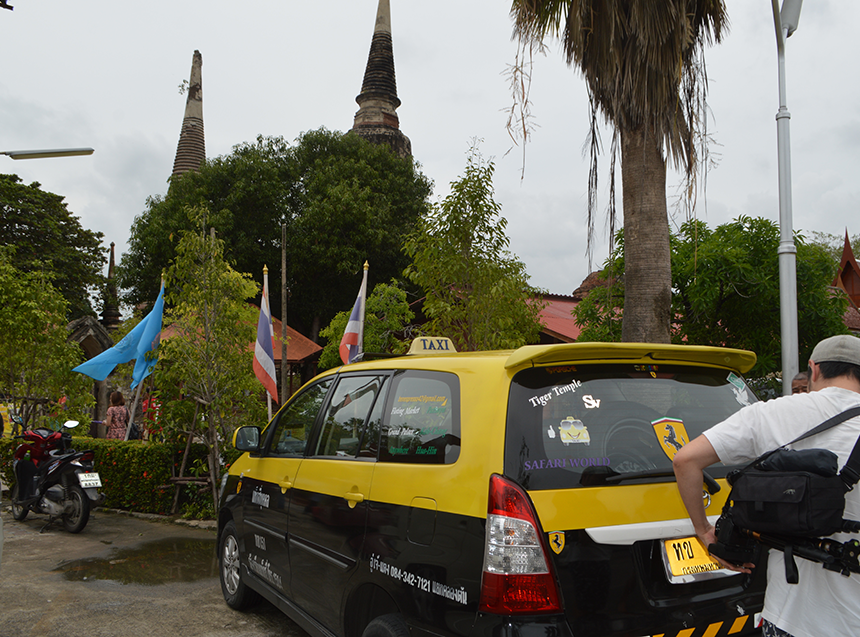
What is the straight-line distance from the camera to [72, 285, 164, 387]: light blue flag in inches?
381

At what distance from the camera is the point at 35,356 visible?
37.7 ft

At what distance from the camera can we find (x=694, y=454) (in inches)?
89.4

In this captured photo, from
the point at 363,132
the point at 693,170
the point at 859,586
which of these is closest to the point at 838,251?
the point at 363,132

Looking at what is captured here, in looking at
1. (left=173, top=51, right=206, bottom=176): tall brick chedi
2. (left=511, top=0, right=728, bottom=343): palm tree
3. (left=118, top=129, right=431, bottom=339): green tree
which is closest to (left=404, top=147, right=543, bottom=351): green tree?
(left=511, top=0, right=728, bottom=343): palm tree

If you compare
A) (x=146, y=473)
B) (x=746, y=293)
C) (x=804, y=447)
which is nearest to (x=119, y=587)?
(x=146, y=473)

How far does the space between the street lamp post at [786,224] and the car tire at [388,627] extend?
5382mm

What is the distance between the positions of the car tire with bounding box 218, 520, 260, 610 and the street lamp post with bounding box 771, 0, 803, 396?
5404 millimetres

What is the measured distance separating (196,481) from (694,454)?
797cm

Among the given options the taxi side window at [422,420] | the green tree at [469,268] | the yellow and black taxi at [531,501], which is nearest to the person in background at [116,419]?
the green tree at [469,268]

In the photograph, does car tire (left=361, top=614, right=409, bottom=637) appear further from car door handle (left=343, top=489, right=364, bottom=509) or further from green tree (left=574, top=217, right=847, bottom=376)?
green tree (left=574, top=217, right=847, bottom=376)

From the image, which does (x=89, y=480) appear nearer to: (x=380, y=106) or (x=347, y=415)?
(x=347, y=415)

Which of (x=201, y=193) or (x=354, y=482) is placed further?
(x=201, y=193)

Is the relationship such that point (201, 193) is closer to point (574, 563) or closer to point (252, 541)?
point (252, 541)

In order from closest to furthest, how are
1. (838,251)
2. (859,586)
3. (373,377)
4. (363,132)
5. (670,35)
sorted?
(859,586), (373,377), (670,35), (363,132), (838,251)
